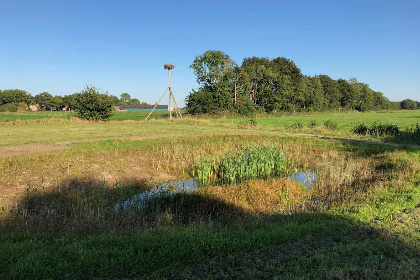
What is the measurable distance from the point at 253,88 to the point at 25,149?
2035 inches

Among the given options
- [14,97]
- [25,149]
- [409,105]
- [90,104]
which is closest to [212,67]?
[90,104]

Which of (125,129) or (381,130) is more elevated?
(125,129)

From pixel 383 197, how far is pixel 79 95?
37.6 m

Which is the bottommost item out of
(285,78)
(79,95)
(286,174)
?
(286,174)

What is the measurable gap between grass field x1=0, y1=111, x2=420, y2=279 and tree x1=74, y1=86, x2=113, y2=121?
24028 mm

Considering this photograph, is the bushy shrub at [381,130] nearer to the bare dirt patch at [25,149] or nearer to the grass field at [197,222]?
the grass field at [197,222]

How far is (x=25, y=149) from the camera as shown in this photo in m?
13.6

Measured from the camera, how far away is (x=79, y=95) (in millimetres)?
36281

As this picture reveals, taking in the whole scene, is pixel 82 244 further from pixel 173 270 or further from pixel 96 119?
pixel 96 119

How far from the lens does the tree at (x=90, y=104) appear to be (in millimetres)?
36281

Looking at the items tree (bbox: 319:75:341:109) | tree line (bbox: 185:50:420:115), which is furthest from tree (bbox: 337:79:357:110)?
tree line (bbox: 185:50:420:115)

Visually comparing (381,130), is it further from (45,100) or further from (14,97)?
(45,100)

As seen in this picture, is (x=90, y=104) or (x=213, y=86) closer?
(x=90, y=104)

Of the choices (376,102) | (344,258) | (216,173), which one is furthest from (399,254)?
(376,102)
